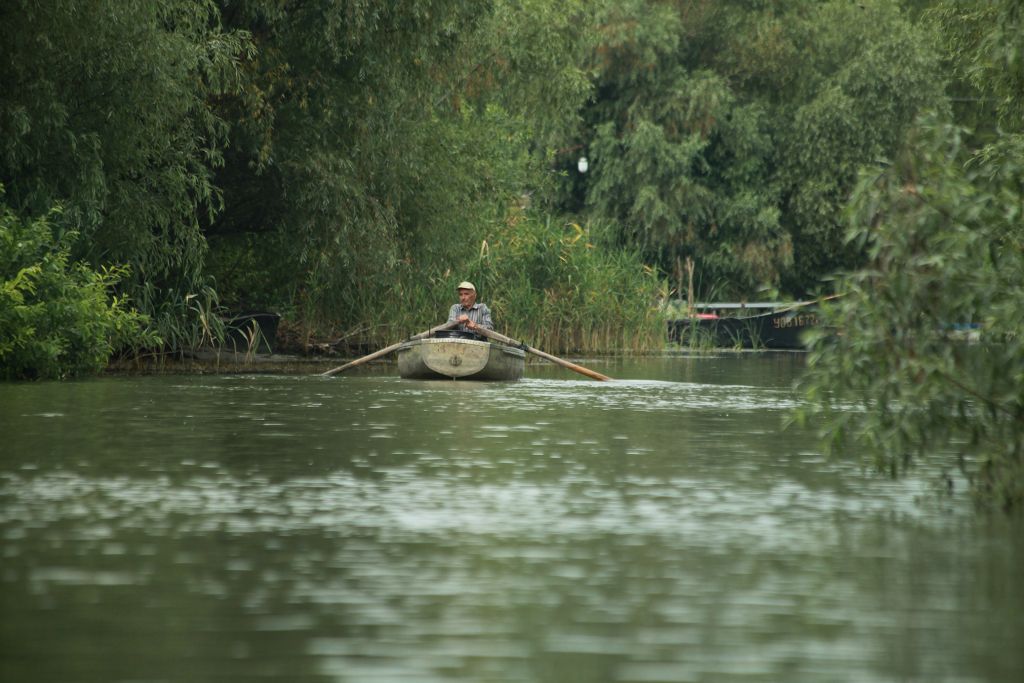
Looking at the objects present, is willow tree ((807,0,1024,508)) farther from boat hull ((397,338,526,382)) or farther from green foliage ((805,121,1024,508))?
boat hull ((397,338,526,382))

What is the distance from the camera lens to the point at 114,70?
26453 mm

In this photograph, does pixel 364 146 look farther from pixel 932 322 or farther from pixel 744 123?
pixel 744 123

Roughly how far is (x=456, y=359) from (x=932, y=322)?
17.6 meters

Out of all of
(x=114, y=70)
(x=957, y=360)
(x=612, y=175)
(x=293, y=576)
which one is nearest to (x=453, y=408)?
(x=114, y=70)

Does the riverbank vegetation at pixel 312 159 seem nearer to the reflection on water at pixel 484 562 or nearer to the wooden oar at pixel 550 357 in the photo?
the wooden oar at pixel 550 357

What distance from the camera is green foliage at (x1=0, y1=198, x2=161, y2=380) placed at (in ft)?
83.3

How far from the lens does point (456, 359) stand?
28641mm

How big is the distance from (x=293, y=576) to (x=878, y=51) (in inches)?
1895

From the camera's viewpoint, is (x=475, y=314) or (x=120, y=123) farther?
(x=475, y=314)

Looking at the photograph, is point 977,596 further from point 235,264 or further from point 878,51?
point 878,51

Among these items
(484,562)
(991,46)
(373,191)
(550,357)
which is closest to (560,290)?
(373,191)

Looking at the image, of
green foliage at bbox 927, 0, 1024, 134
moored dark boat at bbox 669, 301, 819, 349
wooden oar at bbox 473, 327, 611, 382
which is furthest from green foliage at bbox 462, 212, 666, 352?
green foliage at bbox 927, 0, 1024, 134

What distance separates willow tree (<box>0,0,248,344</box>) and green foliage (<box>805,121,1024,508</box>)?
16.0 meters

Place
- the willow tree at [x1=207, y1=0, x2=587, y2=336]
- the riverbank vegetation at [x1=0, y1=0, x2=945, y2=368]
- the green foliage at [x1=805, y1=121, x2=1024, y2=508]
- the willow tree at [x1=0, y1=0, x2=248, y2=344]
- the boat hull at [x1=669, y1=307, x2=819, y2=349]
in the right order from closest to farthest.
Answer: the green foliage at [x1=805, y1=121, x2=1024, y2=508]
the willow tree at [x1=0, y1=0, x2=248, y2=344]
the riverbank vegetation at [x1=0, y1=0, x2=945, y2=368]
the willow tree at [x1=207, y1=0, x2=587, y2=336]
the boat hull at [x1=669, y1=307, x2=819, y2=349]
